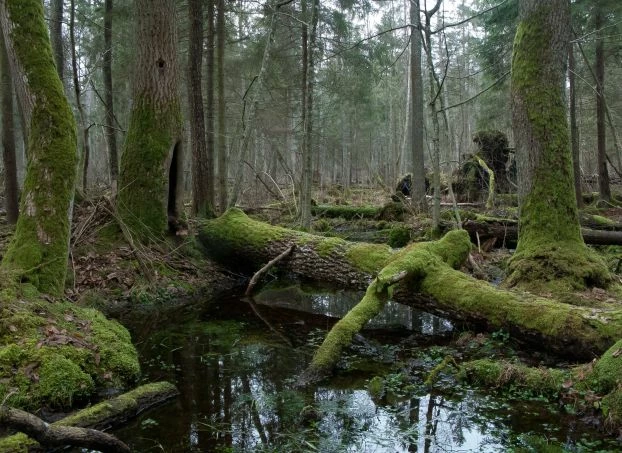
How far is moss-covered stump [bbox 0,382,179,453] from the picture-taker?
10.3 feet

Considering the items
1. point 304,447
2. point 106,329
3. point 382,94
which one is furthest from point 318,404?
point 382,94

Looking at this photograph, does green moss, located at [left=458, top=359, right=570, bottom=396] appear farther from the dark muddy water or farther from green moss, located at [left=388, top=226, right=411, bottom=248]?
green moss, located at [left=388, top=226, right=411, bottom=248]

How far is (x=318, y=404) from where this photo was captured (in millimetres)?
4312

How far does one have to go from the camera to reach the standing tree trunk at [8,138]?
10234mm

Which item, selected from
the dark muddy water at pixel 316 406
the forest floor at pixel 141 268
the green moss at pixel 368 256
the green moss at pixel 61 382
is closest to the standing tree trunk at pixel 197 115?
the forest floor at pixel 141 268

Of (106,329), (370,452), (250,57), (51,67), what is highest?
(250,57)

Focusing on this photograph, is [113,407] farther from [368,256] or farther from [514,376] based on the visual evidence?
[368,256]

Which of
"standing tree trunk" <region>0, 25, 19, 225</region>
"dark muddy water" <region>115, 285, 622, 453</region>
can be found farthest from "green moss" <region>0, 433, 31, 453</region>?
"standing tree trunk" <region>0, 25, 19, 225</region>

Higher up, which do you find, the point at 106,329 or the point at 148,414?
the point at 106,329

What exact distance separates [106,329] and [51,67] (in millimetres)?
3111

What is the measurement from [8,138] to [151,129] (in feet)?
12.0

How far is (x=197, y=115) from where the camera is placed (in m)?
11.8

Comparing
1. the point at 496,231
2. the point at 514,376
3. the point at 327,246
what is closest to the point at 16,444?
the point at 514,376

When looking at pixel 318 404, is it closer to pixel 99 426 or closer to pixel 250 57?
pixel 99 426
